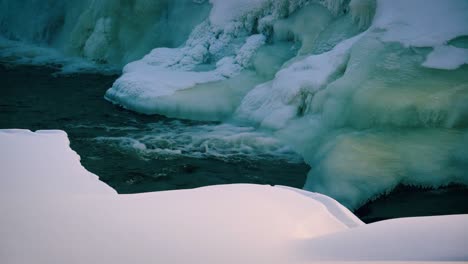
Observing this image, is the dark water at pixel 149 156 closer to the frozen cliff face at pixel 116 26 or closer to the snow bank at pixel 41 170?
the snow bank at pixel 41 170

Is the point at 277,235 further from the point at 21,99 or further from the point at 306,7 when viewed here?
the point at 21,99

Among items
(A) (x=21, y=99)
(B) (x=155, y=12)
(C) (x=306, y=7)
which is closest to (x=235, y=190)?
(C) (x=306, y=7)

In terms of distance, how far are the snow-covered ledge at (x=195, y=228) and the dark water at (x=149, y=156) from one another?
9.58ft

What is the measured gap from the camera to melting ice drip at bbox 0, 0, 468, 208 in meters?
6.49

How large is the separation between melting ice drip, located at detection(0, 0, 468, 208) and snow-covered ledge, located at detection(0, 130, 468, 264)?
305cm

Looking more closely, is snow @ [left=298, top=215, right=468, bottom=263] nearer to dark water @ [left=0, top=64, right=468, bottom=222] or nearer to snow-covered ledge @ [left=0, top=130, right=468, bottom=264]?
snow-covered ledge @ [left=0, top=130, right=468, bottom=264]

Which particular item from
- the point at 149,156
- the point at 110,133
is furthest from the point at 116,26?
the point at 149,156

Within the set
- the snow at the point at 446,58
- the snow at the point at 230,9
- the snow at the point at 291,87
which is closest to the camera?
the snow at the point at 446,58

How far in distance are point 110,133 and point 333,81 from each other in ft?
12.8

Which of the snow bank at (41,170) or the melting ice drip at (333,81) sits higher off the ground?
the snow bank at (41,170)

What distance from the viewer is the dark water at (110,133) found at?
7.12m

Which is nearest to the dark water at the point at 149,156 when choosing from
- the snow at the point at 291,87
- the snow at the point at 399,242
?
the snow at the point at 291,87

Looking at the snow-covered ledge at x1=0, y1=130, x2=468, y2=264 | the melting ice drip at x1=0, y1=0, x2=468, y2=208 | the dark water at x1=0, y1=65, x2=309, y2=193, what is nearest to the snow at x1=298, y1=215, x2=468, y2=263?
the snow-covered ledge at x1=0, y1=130, x2=468, y2=264

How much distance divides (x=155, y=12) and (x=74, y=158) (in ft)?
35.0
